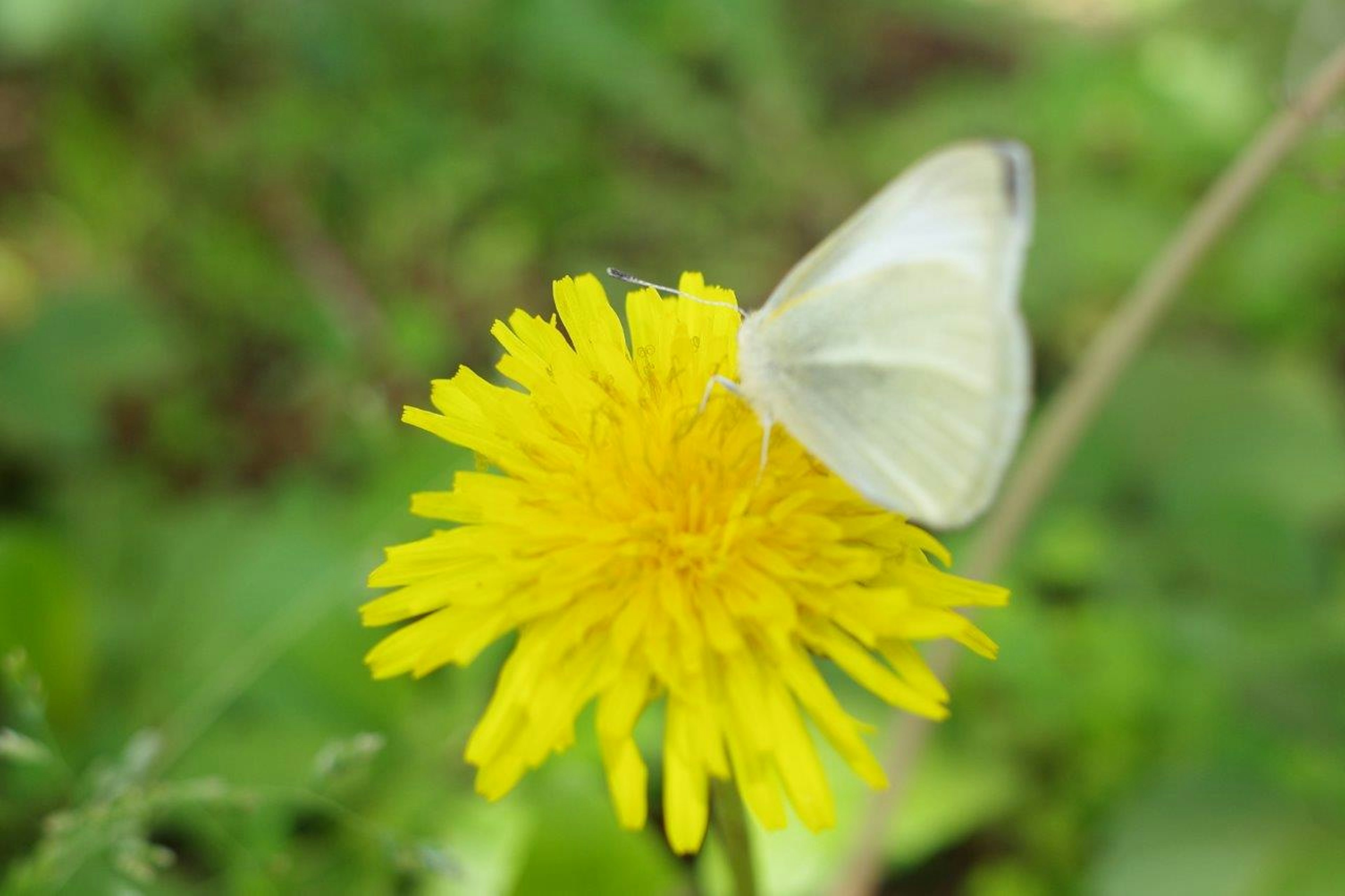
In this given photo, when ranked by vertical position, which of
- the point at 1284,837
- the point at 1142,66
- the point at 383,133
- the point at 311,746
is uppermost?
the point at 383,133

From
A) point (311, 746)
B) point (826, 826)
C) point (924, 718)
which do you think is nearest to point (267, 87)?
point (311, 746)

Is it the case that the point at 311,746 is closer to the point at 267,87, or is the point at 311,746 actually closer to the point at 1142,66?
the point at 267,87

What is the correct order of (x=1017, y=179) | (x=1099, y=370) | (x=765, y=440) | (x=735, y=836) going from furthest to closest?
(x=1099, y=370) → (x=765, y=440) → (x=735, y=836) → (x=1017, y=179)

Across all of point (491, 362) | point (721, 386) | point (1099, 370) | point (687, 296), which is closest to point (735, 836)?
point (721, 386)

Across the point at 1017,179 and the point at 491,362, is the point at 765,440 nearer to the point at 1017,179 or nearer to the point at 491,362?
the point at 1017,179

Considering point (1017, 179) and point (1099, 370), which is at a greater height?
point (1099, 370)

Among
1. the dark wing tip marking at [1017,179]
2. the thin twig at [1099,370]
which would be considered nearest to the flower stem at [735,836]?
the thin twig at [1099,370]
